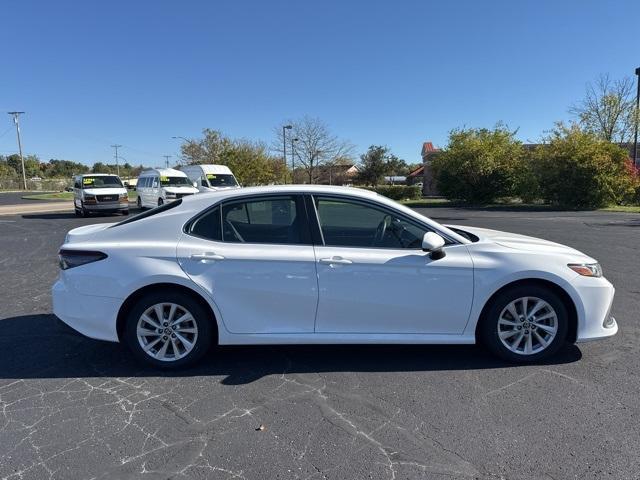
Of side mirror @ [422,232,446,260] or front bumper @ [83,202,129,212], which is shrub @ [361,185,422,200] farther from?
side mirror @ [422,232,446,260]

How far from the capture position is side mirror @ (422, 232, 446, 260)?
3730 millimetres

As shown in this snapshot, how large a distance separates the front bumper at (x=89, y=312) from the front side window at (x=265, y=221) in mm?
1091

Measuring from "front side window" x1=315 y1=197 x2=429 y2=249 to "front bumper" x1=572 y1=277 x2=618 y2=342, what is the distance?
1.39 metres

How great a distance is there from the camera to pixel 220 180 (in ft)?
84.5

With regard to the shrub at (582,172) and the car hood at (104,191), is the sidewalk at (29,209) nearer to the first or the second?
the car hood at (104,191)

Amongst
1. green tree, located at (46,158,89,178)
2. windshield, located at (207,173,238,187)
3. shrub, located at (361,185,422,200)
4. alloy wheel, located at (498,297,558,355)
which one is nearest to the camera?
alloy wheel, located at (498,297,558,355)

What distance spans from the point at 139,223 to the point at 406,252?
2270mm

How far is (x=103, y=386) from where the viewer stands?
147 inches

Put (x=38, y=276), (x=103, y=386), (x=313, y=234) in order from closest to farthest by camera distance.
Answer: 1. (x=103, y=386)
2. (x=313, y=234)
3. (x=38, y=276)

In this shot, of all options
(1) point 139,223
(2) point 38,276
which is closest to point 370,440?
(1) point 139,223

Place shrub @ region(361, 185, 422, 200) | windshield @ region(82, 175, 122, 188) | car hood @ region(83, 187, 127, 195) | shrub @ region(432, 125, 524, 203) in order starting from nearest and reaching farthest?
car hood @ region(83, 187, 127, 195) < windshield @ region(82, 175, 122, 188) < shrub @ region(432, 125, 524, 203) < shrub @ region(361, 185, 422, 200)

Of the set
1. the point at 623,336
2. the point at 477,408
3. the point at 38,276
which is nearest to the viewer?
the point at 477,408

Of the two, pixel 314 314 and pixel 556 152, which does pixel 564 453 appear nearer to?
pixel 314 314

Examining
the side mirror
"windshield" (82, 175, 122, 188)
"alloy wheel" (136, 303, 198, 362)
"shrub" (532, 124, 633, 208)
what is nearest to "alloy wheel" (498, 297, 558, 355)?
the side mirror
